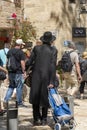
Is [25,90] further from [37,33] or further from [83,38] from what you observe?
[83,38]

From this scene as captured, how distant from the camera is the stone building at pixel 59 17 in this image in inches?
1093

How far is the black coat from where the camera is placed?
381 inches

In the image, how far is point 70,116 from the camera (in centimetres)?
941

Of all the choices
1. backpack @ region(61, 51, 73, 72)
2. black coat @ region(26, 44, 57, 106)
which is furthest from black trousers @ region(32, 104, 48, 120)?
backpack @ region(61, 51, 73, 72)

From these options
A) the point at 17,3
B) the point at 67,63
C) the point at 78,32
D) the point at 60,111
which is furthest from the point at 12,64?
the point at 78,32

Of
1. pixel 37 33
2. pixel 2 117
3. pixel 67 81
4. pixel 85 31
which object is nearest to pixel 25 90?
pixel 67 81

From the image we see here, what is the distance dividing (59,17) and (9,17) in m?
5.45

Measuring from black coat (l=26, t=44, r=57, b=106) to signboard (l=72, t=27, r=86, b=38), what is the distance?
62.7 ft

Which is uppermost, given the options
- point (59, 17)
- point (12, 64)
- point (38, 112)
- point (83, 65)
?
point (12, 64)

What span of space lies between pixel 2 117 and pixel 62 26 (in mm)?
17514

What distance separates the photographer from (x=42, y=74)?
9.71 m

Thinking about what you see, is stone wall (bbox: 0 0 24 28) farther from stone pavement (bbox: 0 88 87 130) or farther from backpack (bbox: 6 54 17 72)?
backpack (bbox: 6 54 17 72)

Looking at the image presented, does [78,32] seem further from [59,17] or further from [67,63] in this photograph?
[67,63]

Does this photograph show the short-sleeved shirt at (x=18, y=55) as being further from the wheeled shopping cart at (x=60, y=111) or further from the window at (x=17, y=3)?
the window at (x=17, y=3)
